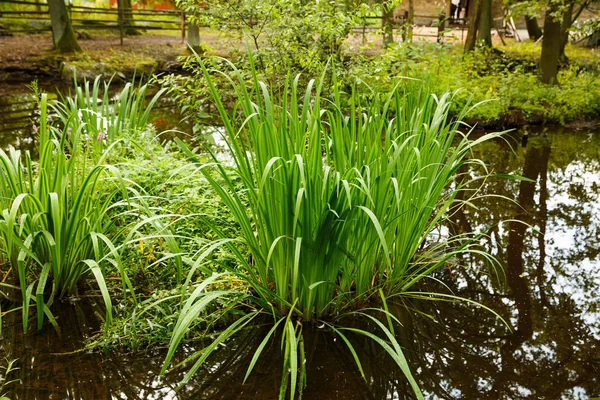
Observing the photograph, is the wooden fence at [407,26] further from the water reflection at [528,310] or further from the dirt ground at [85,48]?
the dirt ground at [85,48]

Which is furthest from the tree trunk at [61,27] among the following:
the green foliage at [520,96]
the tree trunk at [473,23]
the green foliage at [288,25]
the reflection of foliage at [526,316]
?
the reflection of foliage at [526,316]

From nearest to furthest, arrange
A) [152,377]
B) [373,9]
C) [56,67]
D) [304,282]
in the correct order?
1. [152,377]
2. [304,282]
3. [373,9]
4. [56,67]

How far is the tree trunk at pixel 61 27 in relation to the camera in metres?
13.8

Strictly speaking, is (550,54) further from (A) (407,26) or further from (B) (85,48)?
(B) (85,48)

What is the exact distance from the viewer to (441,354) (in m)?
2.40

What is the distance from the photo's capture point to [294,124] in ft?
7.98

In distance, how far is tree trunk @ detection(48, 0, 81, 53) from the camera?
1384 cm

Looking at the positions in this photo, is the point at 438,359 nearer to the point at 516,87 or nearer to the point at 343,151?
the point at 343,151

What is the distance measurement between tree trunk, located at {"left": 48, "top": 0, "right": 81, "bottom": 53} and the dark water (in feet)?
42.6

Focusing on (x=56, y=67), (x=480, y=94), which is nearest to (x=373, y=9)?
(x=480, y=94)

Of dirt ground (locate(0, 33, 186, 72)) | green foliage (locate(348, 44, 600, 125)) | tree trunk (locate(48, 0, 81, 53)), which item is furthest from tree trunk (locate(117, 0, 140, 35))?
green foliage (locate(348, 44, 600, 125))

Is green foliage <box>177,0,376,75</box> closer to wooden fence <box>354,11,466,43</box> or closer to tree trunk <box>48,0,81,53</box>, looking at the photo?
wooden fence <box>354,11,466,43</box>

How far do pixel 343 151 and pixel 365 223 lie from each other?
0.37 m

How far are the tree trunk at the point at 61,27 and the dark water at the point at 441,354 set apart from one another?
13.0 m
